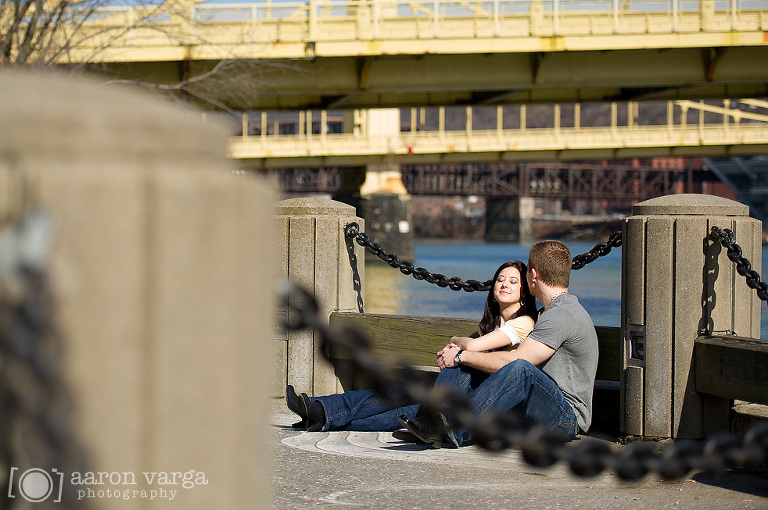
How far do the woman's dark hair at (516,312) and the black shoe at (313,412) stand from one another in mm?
A: 941

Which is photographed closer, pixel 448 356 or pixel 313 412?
pixel 448 356

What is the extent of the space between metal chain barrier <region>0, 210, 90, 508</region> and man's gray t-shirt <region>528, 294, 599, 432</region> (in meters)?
3.55

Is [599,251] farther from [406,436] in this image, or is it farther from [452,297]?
[452,297]

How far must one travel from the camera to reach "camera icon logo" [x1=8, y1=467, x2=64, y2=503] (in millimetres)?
1162

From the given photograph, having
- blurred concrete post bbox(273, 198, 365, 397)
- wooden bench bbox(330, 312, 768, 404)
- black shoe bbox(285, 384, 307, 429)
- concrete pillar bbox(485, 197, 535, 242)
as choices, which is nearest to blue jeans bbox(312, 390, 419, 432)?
black shoe bbox(285, 384, 307, 429)

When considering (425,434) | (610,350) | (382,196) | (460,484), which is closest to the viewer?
(460,484)

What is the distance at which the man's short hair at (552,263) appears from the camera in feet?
15.3

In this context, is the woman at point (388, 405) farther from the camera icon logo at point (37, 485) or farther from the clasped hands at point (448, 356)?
the camera icon logo at point (37, 485)

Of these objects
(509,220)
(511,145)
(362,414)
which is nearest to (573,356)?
(362,414)

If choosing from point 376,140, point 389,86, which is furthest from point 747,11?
point 376,140

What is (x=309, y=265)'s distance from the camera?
596 cm

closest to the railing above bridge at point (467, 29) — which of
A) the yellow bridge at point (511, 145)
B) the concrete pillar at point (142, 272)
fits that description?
the yellow bridge at point (511, 145)

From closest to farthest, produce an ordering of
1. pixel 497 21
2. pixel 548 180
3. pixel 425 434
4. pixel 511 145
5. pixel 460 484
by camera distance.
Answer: pixel 460 484 → pixel 425 434 → pixel 497 21 → pixel 511 145 → pixel 548 180

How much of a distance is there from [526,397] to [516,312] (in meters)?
0.65
